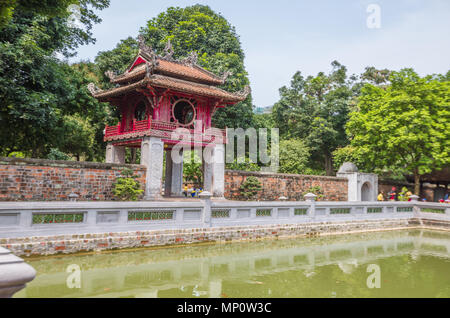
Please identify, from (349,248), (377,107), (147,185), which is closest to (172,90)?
(147,185)

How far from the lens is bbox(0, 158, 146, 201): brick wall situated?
10719 millimetres

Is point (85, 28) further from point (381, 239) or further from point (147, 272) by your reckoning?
point (381, 239)

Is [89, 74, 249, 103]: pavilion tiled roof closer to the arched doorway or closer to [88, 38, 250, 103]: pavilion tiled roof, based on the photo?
[88, 38, 250, 103]: pavilion tiled roof

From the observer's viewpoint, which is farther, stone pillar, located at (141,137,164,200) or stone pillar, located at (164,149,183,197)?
stone pillar, located at (164,149,183,197)

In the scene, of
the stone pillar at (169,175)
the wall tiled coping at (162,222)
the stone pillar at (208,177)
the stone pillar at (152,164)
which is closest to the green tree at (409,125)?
the wall tiled coping at (162,222)

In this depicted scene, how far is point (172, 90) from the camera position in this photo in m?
15.5

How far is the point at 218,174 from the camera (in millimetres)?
16312

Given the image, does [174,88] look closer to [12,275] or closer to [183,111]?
[183,111]

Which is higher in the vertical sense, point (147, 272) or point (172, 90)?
point (172, 90)

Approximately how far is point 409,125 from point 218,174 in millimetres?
10677

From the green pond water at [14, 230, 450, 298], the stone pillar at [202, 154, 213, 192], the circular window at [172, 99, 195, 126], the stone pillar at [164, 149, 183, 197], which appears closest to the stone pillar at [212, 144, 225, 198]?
the stone pillar at [202, 154, 213, 192]

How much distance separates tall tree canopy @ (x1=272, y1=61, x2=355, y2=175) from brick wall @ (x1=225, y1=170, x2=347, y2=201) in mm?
8724

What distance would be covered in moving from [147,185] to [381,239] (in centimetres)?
919

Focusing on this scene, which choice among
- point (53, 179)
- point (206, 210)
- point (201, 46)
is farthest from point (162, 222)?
point (201, 46)
